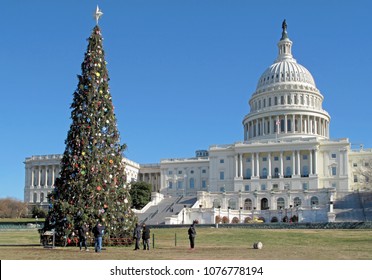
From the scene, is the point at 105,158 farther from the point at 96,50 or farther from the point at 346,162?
the point at 346,162

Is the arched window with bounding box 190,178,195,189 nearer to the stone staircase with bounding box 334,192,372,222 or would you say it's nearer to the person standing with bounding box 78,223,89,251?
the stone staircase with bounding box 334,192,372,222

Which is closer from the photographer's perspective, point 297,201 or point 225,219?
point 225,219

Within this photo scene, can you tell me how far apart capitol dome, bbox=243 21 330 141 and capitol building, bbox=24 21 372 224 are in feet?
Result: 0.78

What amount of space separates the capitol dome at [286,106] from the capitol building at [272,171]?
24cm

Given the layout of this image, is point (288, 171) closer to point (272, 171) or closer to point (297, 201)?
point (272, 171)

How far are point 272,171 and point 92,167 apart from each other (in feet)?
307

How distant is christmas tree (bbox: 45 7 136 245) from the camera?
35969mm

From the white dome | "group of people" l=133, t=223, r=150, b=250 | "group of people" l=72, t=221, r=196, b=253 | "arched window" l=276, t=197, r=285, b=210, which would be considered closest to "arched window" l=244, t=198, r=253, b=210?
"arched window" l=276, t=197, r=285, b=210

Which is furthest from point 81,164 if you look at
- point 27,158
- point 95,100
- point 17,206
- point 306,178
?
point 27,158

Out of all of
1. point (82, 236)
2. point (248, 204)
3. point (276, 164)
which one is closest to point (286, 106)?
point (276, 164)

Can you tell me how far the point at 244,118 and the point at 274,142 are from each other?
20.6 m

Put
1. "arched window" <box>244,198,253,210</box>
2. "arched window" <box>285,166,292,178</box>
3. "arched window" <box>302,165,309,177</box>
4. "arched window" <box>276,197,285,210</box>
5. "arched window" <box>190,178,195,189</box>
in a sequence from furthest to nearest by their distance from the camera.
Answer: "arched window" <box>190,178,195,189</box> < "arched window" <box>285,166,292,178</box> < "arched window" <box>302,165,309,177</box> < "arched window" <box>244,198,253,210</box> < "arched window" <box>276,197,285,210</box>

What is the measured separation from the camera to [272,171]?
126500 mm

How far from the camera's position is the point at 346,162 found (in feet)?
406
